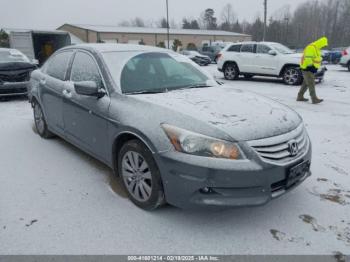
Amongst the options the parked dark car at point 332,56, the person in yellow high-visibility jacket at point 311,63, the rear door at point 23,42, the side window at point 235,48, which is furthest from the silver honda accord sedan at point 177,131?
the parked dark car at point 332,56

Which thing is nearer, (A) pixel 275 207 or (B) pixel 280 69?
(A) pixel 275 207

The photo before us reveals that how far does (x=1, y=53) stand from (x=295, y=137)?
9618 mm

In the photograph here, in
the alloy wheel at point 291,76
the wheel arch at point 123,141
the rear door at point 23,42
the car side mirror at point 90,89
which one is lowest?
the alloy wheel at point 291,76

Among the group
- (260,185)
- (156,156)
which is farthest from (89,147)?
(260,185)

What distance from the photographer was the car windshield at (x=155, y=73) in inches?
138

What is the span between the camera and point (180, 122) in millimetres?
2725

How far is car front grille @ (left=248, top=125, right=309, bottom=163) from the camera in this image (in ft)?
8.53

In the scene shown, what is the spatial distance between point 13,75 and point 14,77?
0.21 feet

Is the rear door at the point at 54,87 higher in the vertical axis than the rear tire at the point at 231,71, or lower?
higher

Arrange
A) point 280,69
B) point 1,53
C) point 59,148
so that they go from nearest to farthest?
point 59,148 < point 1,53 < point 280,69

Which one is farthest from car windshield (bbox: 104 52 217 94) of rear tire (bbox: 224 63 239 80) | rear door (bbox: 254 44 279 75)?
rear tire (bbox: 224 63 239 80)

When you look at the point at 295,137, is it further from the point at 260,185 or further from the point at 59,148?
the point at 59,148

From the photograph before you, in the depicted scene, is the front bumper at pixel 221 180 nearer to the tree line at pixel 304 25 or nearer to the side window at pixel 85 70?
the side window at pixel 85 70

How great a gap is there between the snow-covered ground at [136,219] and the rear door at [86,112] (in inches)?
17.7
